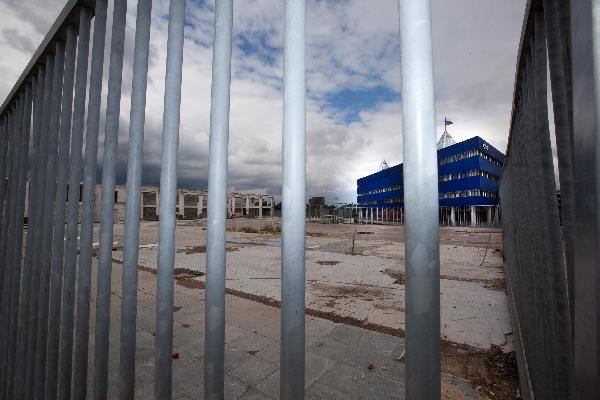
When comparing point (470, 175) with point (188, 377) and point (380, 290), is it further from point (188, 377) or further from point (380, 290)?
point (188, 377)

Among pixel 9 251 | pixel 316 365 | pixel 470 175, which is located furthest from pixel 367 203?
pixel 9 251

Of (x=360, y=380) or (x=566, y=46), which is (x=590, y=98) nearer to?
(x=566, y=46)

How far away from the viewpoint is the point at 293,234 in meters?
0.60

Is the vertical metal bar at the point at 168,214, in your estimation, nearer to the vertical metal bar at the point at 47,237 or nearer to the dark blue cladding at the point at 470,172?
the vertical metal bar at the point at 47,237

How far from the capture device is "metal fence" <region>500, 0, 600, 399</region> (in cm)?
39

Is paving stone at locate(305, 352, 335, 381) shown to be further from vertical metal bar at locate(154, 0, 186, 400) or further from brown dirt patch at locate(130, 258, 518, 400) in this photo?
vertical metal bar at locate(154, 0, 186, 400)

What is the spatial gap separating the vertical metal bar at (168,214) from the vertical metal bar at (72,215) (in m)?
0.70

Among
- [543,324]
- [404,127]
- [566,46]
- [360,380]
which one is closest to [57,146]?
[404,127]

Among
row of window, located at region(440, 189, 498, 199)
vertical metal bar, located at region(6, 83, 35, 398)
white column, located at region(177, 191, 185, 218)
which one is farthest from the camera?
white column, located at region(177, 191, 185, 218)

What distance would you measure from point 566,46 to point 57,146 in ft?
7.04

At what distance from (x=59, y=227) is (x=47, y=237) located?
184 millimetres

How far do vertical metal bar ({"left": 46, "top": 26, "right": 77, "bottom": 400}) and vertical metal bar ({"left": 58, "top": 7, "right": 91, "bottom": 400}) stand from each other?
0.32 feet

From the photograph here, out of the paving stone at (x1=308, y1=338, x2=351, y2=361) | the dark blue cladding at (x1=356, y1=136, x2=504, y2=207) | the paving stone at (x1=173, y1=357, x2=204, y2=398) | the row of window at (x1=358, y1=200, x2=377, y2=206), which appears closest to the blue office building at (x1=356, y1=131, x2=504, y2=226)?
the dark blue cladding at (x1=356, y1=136, x2=504, y2=207)

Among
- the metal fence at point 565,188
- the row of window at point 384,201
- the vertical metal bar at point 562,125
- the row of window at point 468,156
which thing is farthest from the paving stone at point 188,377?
the row of window at point 384,201
